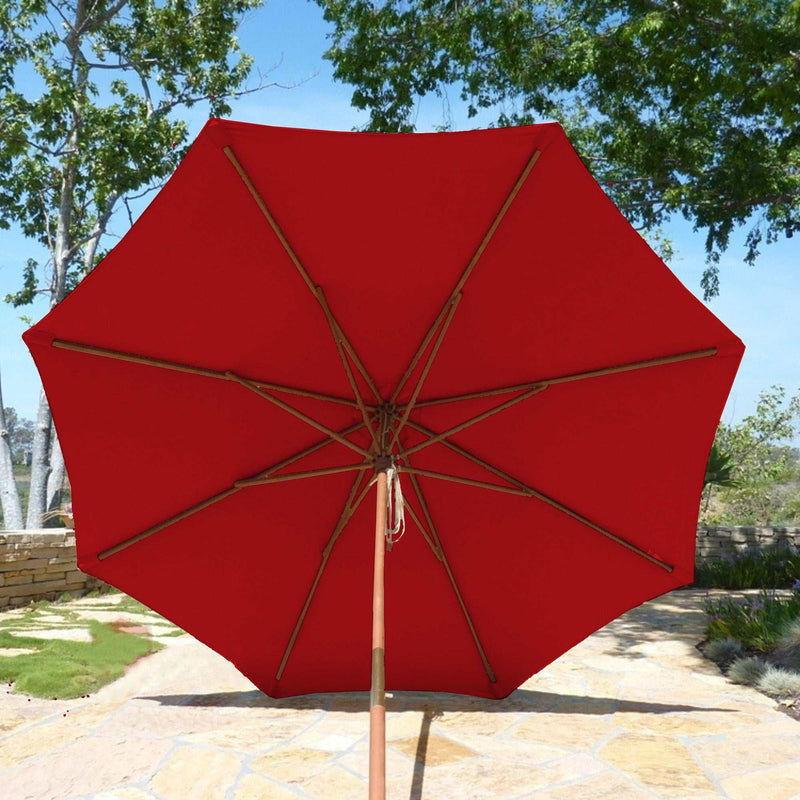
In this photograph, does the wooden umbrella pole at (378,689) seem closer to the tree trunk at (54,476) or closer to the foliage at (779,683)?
the foliage at (779,683)

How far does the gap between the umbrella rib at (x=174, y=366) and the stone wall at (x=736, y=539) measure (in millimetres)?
10297

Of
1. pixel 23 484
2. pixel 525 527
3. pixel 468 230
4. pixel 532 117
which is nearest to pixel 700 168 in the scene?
pixel 532 117

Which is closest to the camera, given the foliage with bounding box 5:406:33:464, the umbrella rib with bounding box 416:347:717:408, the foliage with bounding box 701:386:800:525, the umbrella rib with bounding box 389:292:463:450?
the umbrella rib with bounding box 389:292:463:450

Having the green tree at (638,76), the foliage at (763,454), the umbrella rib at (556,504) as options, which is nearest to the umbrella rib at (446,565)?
the umbrella rib at (556,504)

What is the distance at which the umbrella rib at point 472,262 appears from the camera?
8.34ft

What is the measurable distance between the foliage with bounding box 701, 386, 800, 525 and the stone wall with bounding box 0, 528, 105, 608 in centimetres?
1771

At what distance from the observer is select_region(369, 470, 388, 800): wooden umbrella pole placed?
2.44m

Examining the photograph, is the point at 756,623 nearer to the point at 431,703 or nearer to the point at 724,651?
the point at 724,651

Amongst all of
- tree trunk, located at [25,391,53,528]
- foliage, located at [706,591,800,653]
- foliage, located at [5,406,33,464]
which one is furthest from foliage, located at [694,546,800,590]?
foliage, located at [5,406,33,464]

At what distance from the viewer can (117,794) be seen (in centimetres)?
322

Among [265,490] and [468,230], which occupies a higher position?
[468,230]

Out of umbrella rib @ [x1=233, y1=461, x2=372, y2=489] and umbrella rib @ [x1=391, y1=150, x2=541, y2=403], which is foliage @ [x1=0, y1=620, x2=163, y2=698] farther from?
umbrella rib @ [x1=391, y1=150, x2=541, y2=403]

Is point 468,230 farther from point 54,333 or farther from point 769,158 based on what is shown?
point 769,158

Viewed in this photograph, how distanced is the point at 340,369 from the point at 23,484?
43.2 m
